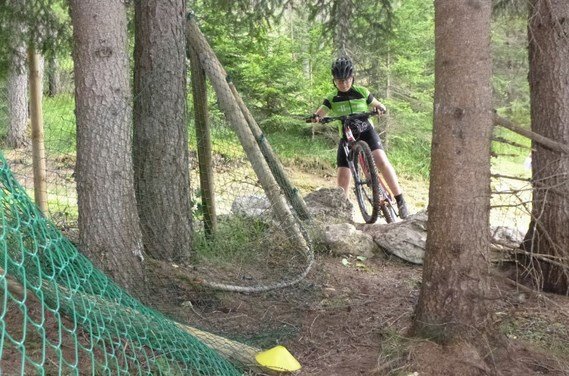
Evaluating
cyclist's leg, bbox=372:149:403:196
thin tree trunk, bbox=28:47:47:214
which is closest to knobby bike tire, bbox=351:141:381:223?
cyclist's leg, bbox=372:149:403:196

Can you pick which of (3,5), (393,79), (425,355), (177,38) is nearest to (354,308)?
(425,355)

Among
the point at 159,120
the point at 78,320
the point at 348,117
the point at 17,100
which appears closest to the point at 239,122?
the point at 159,120

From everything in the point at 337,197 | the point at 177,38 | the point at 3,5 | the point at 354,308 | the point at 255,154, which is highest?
the point at 3,5

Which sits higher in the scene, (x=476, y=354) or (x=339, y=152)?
(x=339, y=152)

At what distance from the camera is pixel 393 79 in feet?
59.7

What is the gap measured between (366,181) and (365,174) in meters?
0.10

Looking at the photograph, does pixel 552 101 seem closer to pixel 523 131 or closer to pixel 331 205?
pixel 523 131

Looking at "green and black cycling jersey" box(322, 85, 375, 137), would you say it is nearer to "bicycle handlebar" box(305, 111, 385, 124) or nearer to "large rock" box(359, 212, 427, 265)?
"bicycle handlebar" box(305, 111, 385, 124)

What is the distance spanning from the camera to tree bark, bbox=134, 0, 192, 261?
4.57 m

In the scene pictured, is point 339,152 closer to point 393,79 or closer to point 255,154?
point 255,154

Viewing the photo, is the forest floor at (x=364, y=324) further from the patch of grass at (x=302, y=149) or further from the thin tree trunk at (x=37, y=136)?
the patch of grass at (x=302, y=149)

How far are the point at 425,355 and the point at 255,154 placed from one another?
92.9 inches

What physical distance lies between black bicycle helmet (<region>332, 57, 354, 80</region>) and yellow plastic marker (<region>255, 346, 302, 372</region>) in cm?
400

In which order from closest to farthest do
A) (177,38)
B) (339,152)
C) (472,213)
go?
(472,213), (177,38), (339,152)
